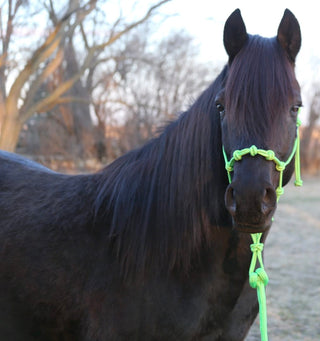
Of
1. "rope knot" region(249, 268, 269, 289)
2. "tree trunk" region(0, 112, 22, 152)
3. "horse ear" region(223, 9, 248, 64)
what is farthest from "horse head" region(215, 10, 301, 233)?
"tree trunk" region(0, 112, 22, 152)

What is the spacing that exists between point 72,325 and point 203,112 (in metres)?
1.20

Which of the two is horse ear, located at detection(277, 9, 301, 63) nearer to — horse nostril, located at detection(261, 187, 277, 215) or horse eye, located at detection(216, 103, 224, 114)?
horse eye, located at detection(216, 103, 224, 114)

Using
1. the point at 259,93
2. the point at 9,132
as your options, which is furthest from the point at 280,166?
the point at 9,132

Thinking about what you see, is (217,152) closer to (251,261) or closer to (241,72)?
(241,72)

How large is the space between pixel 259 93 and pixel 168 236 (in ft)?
2.52

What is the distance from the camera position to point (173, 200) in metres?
1.74

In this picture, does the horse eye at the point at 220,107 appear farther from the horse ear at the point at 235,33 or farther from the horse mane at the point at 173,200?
the horse ear at the point at 235,33

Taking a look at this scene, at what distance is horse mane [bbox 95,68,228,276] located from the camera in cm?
169

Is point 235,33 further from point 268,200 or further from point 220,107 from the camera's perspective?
point 268,200

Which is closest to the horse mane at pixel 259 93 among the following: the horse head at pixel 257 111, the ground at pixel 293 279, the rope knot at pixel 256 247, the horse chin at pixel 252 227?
the horse head at pixel 257 111

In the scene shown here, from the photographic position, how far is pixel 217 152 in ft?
5.50

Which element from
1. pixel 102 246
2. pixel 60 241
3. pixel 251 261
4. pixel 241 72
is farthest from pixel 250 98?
pixel 60 241

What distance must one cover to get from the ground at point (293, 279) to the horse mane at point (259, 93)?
1640 millimetres

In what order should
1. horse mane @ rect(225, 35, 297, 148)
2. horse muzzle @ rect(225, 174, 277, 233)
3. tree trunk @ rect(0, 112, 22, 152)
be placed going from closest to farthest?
1. horse muzzle @ rect(225, 174, 277, 233)
2. horse mane @ rect(225, 35, 297, 148)
3. tree trunk @ rect(0, 112, 22, 152)
